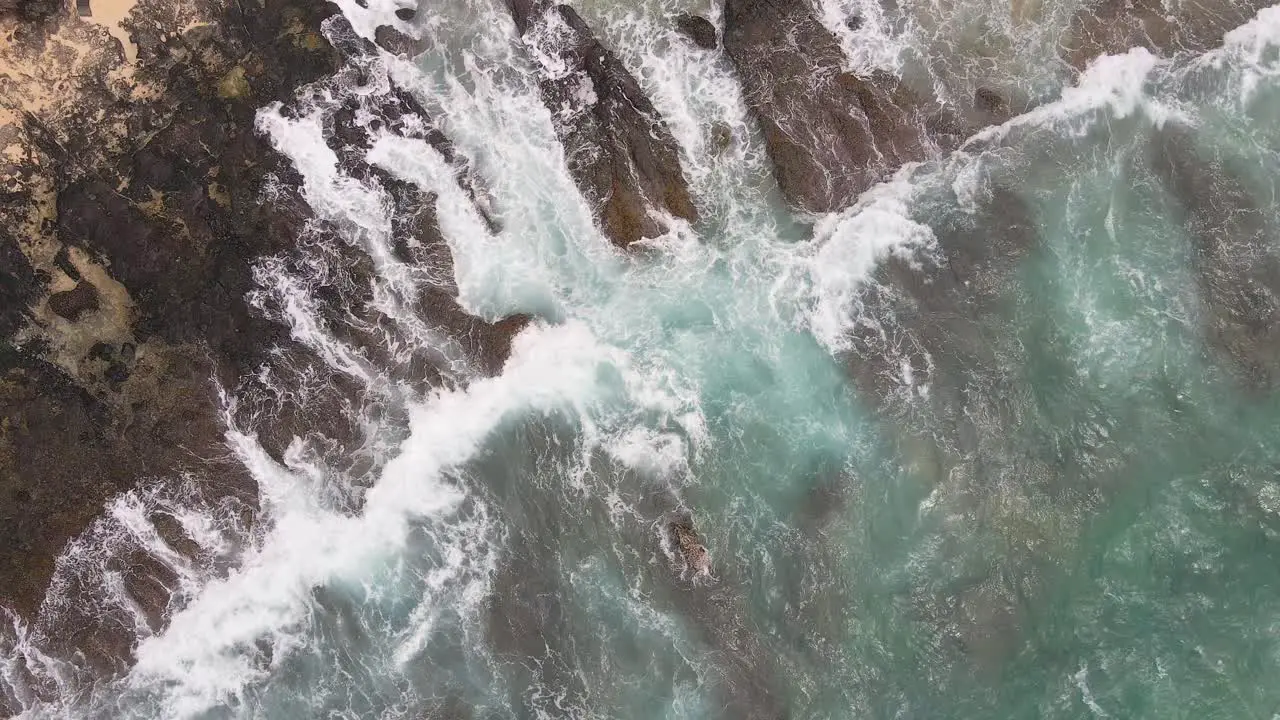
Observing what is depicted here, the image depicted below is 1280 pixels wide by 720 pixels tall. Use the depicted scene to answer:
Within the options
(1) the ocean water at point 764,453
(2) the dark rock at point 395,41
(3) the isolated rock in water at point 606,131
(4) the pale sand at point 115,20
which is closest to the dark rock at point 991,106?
(1) the ocean water at point 764,453

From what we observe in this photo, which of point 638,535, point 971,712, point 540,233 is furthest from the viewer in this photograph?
point 540,233

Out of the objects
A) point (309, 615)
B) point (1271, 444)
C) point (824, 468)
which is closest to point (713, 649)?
point (824, 468)

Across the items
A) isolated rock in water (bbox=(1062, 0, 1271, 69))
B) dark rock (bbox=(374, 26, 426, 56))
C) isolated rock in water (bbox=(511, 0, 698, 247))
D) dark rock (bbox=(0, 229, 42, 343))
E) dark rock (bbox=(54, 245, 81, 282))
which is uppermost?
isolated rock in water (bbox=(1062, 0, 1271, 69))

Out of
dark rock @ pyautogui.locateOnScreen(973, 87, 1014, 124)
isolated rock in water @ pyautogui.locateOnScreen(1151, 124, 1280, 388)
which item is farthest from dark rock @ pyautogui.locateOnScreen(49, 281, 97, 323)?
isolated rock in water @ pyautogui.locateOnScreen(1151, 124, 1280, 388)

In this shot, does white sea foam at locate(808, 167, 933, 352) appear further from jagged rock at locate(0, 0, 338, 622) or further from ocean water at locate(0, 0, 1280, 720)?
jagged rock at locate(0, 0, 338, 622)

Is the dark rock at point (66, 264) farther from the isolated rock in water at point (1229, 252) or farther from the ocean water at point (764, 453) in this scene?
the isolated rock in water at point (1229, 252)

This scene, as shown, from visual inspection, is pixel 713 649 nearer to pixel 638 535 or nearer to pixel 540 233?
pixel 638 535

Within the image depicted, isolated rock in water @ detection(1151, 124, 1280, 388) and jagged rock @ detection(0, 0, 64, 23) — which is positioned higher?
isolated rock in water @ detection(1151, 124, 1280, 388)
